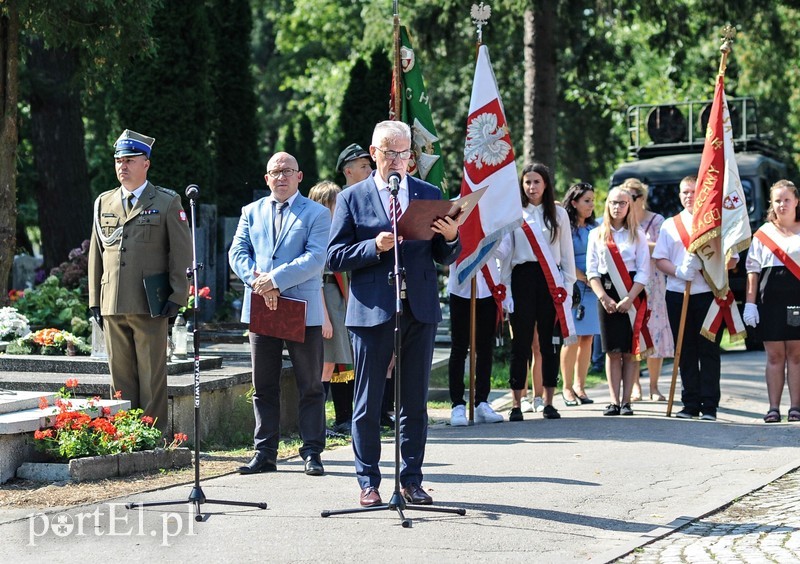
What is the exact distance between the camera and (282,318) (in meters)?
8.08

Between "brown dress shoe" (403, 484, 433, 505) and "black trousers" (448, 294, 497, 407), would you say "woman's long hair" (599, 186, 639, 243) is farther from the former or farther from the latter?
"brown dress shoe" (403, 484, 433, 505)

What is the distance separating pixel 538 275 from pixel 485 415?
1248 mm

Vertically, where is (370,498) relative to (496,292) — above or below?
below

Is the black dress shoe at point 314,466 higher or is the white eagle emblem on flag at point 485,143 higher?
the white eagle emblem on flag at point 485,143

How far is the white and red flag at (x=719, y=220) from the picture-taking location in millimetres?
10914

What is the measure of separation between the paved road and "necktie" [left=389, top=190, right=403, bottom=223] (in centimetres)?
157

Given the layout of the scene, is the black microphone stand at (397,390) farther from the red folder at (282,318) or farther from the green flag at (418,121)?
the green flag at (418,121)

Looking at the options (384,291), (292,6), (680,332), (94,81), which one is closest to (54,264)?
(94,81)

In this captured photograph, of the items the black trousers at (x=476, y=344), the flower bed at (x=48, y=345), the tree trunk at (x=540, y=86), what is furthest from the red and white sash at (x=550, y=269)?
the tree trunk at (x=540, y=86)

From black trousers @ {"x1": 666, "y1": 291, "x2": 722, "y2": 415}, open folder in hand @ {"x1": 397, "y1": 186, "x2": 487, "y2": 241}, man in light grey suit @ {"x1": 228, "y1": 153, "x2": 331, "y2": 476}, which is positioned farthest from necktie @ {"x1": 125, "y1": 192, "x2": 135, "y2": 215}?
black trousers @ {"x1": 666, "y1": 291, "x2": 722, "y2": 415}

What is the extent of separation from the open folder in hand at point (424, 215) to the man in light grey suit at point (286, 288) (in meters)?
1.45

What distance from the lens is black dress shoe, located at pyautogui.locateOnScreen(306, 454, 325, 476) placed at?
8.05 metres

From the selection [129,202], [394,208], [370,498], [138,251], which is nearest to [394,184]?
[394,208]

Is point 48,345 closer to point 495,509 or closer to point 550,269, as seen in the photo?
point 550,269
